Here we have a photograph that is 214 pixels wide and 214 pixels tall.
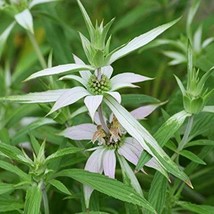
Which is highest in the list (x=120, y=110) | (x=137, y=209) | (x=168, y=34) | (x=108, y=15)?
(x=108, y=15)

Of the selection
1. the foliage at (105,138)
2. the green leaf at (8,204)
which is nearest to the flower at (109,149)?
the foliage at (105,138)

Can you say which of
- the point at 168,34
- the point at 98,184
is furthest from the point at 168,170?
the point at 168,34

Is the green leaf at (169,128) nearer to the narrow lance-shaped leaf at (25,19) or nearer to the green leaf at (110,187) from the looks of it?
the green leaf at (110,187)

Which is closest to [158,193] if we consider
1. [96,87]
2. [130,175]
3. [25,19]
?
[130,175]

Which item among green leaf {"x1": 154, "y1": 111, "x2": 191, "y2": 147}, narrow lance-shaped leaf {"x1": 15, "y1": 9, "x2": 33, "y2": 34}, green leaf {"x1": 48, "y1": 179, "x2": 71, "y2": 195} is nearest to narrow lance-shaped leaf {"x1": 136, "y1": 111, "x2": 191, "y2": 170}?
green leaf {"x1": 154, "y1": 111, "x2": 191, "y2": 147}

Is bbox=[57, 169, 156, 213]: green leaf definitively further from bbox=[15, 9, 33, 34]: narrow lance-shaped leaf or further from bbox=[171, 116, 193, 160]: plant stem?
bbox=[15, 9, 33, 34]: narrow lance-shaped leaf

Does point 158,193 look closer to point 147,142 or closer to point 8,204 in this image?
point 147,142

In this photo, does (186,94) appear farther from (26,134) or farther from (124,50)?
(26,134)
